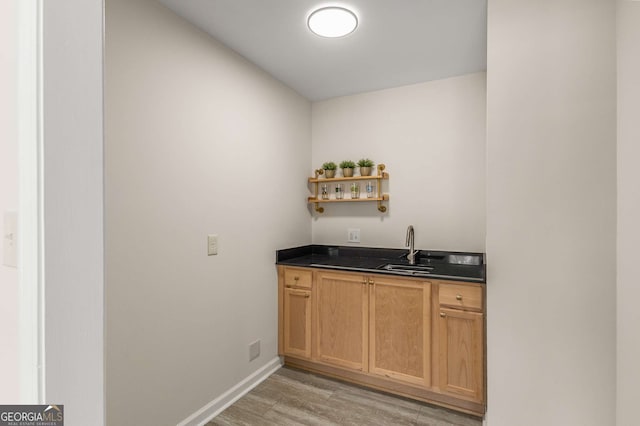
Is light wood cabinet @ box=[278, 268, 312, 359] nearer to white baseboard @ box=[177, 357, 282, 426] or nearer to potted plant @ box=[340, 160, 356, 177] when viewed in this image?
white baseboard @ box=[177, 357, 282, 426]

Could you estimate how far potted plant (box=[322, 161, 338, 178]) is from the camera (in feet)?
9.95

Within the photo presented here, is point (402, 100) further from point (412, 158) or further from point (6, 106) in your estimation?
point (6, 106)

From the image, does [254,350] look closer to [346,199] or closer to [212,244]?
[212,244]

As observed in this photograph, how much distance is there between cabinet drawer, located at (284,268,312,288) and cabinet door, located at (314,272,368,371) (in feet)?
0.30

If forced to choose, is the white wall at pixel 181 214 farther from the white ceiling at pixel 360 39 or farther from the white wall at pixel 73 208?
the white wall at pixel 73 208

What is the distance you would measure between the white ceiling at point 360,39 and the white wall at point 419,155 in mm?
201

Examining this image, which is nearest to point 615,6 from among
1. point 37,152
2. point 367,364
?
point 37,152

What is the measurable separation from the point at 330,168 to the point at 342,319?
142 centimetres

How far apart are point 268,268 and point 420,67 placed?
2.03m

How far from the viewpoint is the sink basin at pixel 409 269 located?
221 cm

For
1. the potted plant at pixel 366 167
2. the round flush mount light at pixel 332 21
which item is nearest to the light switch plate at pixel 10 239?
the round flush mount light at pixel 332 21

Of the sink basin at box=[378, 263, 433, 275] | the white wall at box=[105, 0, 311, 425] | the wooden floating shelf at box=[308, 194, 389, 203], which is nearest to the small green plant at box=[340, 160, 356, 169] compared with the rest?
the wooden floating shelf at box=[308, 194, 389, 203]

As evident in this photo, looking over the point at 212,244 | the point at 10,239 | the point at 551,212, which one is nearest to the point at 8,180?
the point at 10,239
